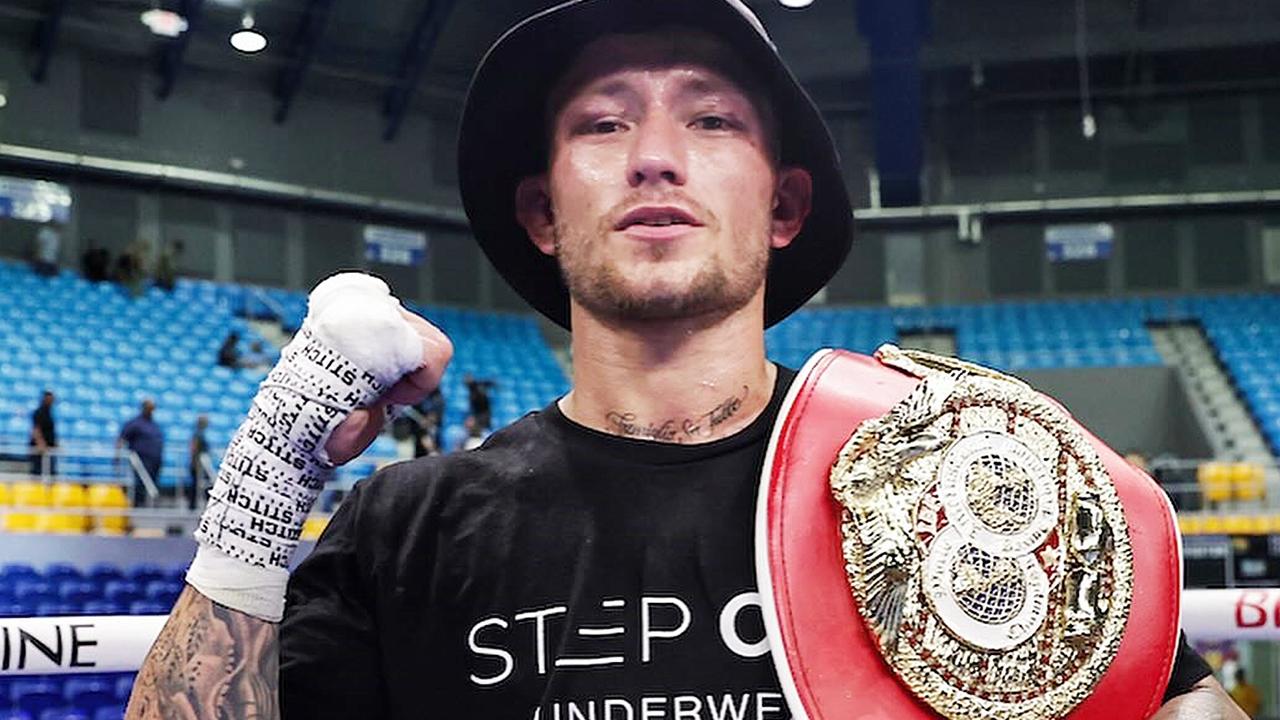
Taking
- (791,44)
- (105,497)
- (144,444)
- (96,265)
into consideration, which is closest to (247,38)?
(96,265)

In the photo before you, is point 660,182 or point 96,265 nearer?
point 660,182

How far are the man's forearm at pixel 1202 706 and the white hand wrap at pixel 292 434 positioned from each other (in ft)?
2.32

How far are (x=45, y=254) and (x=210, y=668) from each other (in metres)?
12.3

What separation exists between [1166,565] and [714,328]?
0.46 metres

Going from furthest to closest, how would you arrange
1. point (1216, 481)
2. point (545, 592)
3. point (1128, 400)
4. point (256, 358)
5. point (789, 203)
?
point (1128, 400) < point (256, 358) < point (1216, 481) < point (789, 203) < point (545, 592)

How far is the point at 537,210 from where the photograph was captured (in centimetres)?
149

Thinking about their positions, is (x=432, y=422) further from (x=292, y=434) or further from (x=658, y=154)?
(x=292, y=434)

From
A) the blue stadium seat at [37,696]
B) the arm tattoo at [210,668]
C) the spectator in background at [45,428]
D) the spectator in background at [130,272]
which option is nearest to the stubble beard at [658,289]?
the arm tattoo at [210,668]

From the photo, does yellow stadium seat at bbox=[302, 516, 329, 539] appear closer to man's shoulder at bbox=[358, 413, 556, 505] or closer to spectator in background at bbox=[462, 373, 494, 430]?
spectator in background at bbox=[462, 373, 494, 430]

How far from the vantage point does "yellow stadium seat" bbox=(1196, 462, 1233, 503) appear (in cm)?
982

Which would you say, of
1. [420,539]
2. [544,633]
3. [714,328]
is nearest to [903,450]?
[714,328]

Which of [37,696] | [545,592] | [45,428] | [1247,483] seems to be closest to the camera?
[545,592]

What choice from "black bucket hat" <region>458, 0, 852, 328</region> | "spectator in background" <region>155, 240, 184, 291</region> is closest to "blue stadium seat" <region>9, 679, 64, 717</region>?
"black bucket hat" <region>458, 0, 852, 328</region>

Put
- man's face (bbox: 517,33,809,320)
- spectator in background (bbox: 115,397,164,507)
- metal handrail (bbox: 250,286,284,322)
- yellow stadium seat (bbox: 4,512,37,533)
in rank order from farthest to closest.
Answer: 1. metal handrail (bbox: 250,286,284,322)
2. spectator in background (bbox: 115,397,164,507)
3. yellow stadium seat (bbox: 4,512,37,533)
4. man's face (bbox: 517,33,809,320)
